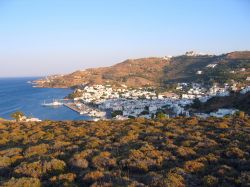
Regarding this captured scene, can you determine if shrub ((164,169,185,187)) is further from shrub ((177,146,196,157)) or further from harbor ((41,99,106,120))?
harbor ((41,99,106,120))

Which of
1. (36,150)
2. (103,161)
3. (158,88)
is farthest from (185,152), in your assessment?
(158,88)

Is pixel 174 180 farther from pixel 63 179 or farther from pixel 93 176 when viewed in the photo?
pixel 63 179

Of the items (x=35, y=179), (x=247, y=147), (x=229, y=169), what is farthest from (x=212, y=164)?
(x=35, y=179)

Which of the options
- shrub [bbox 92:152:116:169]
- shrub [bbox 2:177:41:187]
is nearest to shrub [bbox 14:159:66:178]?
shrub [bbox 2:177:41:187]

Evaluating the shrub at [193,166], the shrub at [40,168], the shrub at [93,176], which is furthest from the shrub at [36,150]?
the shrub at [193,166]

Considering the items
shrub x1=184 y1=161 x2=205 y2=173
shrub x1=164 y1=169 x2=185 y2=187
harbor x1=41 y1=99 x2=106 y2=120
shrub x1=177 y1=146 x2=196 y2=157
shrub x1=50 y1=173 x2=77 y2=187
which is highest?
shrub x1=164 y1=169 x2=185 y2=187

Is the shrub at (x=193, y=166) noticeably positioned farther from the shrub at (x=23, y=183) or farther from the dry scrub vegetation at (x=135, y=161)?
the shrub at (x=23, y=183)

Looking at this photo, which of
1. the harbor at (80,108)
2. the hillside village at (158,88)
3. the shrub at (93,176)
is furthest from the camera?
the hillside village at (158,88)

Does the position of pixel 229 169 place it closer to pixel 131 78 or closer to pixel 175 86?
pixel 175 86
